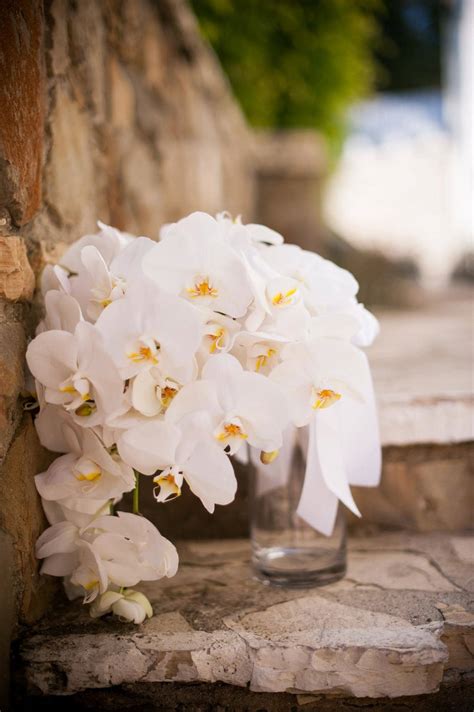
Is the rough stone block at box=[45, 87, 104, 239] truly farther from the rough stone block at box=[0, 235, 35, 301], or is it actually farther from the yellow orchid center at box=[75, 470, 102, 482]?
the yellow orchid center at box=[75, 470, 102, 482]

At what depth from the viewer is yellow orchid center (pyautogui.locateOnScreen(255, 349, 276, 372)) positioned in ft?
2.82

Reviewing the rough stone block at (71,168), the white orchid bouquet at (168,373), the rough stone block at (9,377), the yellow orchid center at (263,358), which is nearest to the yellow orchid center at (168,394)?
the white orchid bouquet at (168,373)

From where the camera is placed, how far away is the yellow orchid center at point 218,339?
33.1 inches

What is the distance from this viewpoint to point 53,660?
0.89 metres

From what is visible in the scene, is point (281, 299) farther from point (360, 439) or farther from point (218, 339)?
point (360, 439)

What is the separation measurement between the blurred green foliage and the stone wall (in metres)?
2.83

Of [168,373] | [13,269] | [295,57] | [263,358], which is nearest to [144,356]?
[168,373]

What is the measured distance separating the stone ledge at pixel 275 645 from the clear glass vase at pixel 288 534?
1.7 inches

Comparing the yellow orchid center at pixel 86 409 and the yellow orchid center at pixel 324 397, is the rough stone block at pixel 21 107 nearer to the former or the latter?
the yellow orchid center at pixel 86 409

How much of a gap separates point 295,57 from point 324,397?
5.22 meters

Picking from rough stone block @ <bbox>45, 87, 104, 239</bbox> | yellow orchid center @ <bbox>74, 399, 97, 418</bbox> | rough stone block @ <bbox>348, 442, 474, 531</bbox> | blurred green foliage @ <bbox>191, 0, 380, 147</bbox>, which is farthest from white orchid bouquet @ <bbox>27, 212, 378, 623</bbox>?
blurred green foliage @ <bbox>191, 0, 380, 147</bbox>

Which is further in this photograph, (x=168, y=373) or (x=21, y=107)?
(x=21, y=107)

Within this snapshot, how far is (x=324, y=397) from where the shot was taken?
861 mm

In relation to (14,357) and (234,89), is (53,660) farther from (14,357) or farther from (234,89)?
(234,89)
